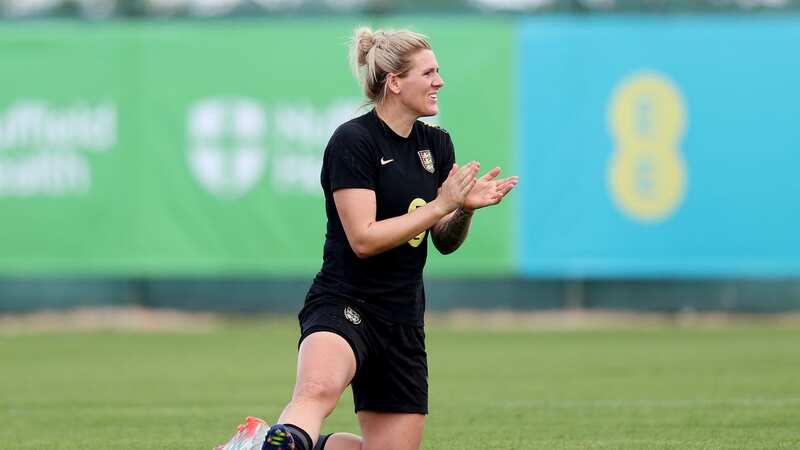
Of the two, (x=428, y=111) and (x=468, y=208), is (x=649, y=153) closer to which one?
(x=428, y=111)

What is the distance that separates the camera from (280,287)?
16.0 metres

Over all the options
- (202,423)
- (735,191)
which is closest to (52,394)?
(202,423)

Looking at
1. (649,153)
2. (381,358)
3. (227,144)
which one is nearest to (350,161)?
(381,358)

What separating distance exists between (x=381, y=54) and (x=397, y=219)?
2.55ft

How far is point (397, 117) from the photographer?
5.95m

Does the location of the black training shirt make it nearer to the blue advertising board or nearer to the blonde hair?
the blonde hair

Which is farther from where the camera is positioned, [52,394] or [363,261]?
[52,394]

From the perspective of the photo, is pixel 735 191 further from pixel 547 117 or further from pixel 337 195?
pixel 337 195

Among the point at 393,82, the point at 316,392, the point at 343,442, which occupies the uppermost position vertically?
the point at 393,82

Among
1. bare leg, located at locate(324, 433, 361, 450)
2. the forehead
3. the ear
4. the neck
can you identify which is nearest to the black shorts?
bare leg, located at locate(324, 433, 361, 450)

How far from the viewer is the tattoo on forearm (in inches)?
236

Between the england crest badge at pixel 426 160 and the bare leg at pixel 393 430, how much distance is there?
41.1 inches

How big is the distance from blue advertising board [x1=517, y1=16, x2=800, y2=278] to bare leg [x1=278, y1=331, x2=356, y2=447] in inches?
391

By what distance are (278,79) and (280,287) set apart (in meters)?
2.35
